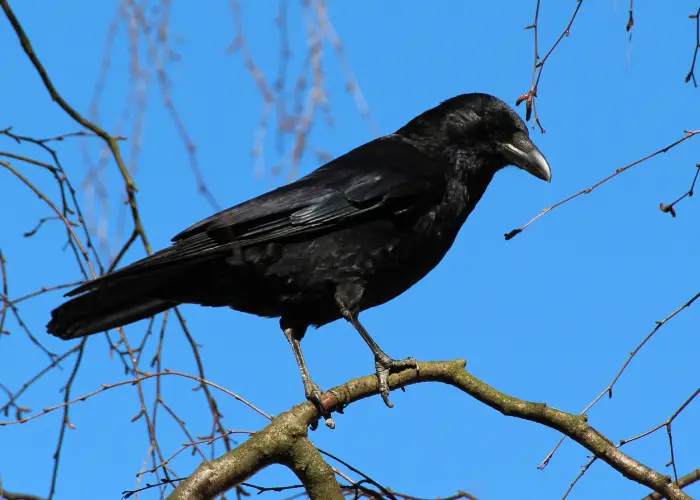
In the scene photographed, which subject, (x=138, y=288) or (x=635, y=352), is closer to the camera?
(x=635, y=352)

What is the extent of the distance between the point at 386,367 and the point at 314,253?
2.26 ft

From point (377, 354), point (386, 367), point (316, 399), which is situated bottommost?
point (316, 399)

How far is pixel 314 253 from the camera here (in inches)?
168

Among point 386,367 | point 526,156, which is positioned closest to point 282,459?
point 386,367

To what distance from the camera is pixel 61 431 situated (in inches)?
134

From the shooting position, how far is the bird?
4.06 m

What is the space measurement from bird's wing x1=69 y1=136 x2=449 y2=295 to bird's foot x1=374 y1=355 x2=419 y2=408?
75cm

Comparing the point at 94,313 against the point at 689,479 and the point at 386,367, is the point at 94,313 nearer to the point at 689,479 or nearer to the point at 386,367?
the point at 386,367

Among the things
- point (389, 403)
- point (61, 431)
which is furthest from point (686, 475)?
point (61, 431)

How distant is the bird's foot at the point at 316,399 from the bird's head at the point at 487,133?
1.65 meters

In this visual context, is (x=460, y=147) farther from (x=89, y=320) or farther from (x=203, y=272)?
(x=89, y=320)

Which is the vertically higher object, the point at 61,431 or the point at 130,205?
the point at 130,205

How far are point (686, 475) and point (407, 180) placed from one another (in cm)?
206

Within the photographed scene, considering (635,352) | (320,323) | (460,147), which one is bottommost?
(635,352)
